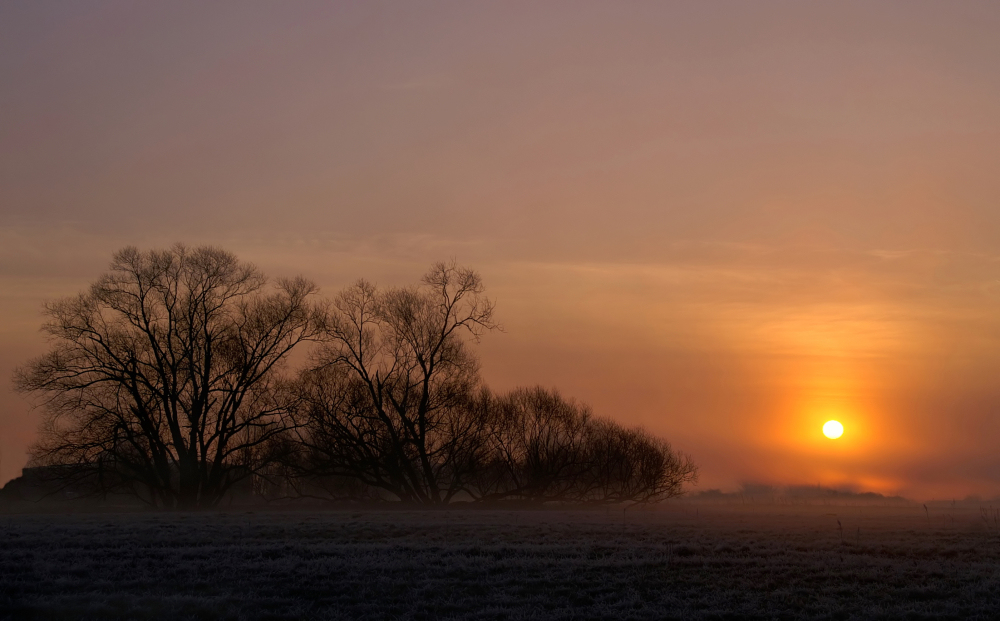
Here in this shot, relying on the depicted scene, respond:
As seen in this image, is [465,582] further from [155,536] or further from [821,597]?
[155,536]

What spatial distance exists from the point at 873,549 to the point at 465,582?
38.6ft

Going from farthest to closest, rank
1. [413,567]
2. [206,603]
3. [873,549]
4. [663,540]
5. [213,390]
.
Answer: [213,390] < [663,540] < [873,549] < [413,567] < [206,603]

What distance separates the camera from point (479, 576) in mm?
16203

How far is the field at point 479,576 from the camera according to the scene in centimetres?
1349

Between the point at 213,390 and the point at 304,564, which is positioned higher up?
the point at 213,390

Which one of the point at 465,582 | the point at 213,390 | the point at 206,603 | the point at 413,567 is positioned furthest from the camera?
the point at 213,390

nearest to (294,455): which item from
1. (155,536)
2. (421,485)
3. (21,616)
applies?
(421,485)

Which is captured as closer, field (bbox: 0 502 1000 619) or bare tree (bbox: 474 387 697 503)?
field (bbox: 0 502 1000 619)

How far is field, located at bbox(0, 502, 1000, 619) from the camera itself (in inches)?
531

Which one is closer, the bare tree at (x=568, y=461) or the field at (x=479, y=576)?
the field at (x=479, y=576)

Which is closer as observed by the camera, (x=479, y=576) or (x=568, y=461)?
(x=479, y=576)

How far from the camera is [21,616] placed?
1253 centimetres

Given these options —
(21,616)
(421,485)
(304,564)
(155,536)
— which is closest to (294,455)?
(421,485)

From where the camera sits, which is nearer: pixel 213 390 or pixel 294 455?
pixel 213 390
